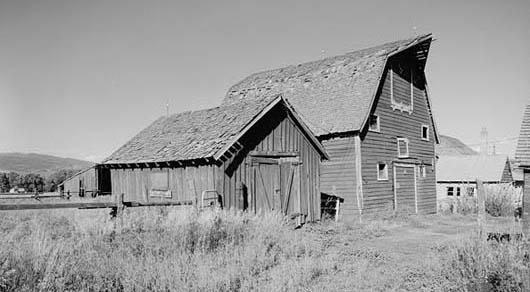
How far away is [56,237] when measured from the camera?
30.2 ft

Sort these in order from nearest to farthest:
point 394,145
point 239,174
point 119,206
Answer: point 119,206, point 239,174, point 394,145

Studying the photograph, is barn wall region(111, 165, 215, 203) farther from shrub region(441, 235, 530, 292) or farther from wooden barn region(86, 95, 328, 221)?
shrub region(441, 235, 530, 292)

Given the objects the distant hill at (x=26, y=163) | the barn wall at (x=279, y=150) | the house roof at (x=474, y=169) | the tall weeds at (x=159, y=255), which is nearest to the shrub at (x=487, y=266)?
the tall weeds at (x=159, y=255)

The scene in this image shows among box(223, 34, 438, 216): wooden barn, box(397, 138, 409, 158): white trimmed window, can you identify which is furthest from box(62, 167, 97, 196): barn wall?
box(397, 138, 409, 158): white trimmed window

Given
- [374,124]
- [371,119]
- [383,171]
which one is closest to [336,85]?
[371,119]

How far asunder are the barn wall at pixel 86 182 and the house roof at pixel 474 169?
102 feet

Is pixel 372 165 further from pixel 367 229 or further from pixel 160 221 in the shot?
pixel 160 221

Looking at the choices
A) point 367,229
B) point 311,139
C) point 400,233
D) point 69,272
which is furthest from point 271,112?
point 69,272

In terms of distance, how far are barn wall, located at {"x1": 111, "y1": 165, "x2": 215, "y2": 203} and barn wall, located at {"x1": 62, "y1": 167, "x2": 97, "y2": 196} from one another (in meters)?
17.5

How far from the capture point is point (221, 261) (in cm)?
841

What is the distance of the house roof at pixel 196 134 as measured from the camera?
45.8 feet

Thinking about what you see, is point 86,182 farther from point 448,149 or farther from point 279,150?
point 448,149

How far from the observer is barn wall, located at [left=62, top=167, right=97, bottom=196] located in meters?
35.2

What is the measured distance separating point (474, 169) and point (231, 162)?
35.2 meters
